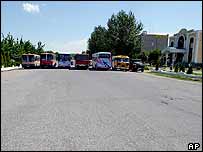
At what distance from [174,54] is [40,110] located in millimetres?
64180

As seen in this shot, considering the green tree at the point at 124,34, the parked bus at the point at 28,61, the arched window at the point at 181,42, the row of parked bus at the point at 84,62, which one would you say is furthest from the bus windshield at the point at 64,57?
the arched window at the point at 181,42

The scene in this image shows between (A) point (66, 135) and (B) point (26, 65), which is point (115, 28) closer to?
(B) point (26, 65)

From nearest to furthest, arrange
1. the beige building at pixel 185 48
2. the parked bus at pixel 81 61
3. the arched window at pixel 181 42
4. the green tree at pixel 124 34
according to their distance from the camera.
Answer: the parked bus at pixel 81 61 → the beige building at pixel 185 48 → the green tree at pixel 124 34 → the arched window at pixel 181 42

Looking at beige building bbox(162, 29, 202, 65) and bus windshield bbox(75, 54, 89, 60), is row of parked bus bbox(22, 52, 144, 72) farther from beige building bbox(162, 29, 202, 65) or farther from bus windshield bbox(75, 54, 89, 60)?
beige building bbox(162, 29, 202, 65)

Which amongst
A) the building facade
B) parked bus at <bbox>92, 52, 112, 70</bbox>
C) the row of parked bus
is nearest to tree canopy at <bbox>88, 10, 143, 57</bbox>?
the row of parked bus

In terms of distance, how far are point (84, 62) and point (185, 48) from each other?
30156 millimetres

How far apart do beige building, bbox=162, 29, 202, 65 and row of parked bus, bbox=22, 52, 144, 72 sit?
1855 cm

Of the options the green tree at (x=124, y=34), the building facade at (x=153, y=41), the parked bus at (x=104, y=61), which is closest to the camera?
the parked bus at (x=104, y=61)

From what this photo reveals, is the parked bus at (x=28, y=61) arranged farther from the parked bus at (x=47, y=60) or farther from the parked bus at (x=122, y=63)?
the parked bus at (x=122, y=63)

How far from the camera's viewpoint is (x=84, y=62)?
4709 centimetres

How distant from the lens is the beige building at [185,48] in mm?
61781

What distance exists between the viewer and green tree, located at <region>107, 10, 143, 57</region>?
217 ft

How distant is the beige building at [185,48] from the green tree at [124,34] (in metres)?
8.25

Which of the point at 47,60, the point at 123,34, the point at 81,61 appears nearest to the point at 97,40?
the point at 123,34
